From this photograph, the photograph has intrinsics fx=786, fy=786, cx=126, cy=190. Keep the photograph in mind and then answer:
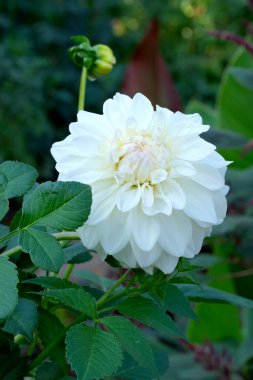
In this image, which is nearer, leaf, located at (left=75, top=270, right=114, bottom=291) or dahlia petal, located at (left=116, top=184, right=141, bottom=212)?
dahlia petal, located at (left=116, top=184, right=141, bottom=212)

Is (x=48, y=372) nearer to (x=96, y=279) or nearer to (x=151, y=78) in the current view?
(x=96, y=279)

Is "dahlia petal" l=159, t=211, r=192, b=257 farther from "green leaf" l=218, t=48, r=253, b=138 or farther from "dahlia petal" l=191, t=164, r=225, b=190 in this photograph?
"green leaf" l=218, t=48, r=253, b=138

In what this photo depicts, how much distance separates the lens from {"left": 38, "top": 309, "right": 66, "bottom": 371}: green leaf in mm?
507

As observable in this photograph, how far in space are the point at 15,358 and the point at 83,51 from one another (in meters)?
0.27

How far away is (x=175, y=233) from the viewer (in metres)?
0.44

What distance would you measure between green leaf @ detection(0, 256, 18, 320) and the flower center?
0.09 meters

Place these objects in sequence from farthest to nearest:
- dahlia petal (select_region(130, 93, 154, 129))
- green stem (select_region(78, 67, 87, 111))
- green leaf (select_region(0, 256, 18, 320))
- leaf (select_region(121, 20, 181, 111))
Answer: leaf (select_region(121, 20, 181, 111)) → green stem (select_region(78, 67, 87, 111)) → dahlia petal (select_region(130, 93, 154, 129)) → green leaf (select_region(0, 256, 18, 320))

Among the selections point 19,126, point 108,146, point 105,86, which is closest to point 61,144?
point 108,146

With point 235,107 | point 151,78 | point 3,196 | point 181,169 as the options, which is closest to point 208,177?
point 181,169

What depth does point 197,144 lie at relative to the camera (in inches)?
18.5

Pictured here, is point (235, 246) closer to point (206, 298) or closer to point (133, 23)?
point (206, 298)

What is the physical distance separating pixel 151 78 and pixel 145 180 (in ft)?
6.11

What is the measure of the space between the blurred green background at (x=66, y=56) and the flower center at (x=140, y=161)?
2.15m

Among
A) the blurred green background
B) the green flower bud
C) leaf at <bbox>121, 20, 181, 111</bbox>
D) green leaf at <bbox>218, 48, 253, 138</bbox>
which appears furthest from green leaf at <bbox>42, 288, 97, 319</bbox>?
the blurred green background
